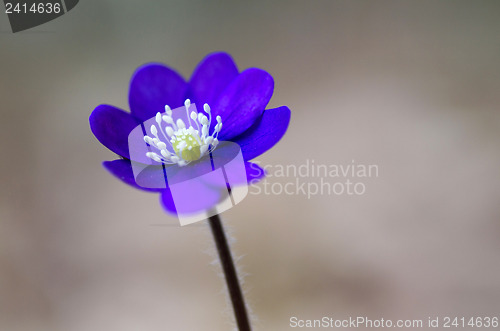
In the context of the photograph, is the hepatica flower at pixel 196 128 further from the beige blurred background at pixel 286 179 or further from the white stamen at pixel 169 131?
the beige blurred background at pixel 286 179

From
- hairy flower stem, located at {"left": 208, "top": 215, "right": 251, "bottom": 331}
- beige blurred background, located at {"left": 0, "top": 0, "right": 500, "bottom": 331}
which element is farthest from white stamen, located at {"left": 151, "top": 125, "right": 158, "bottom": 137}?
beige blurred background, located at {"left": 0, "top": 0, "right": 500, "bottom": 331}

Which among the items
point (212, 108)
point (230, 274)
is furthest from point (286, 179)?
point (230, 274)

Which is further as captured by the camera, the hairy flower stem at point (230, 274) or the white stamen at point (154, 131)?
the white stamen at point (154, 131)

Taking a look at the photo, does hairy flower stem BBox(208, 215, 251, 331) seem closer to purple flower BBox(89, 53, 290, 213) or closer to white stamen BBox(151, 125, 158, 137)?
purple flower BBox(89, 53, 290, 213)

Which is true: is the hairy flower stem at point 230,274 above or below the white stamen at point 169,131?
below

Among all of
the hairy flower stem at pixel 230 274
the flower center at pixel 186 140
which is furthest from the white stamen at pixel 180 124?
the hairy flower stem at pixel 230 274

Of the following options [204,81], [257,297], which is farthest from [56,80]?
[204,81]
